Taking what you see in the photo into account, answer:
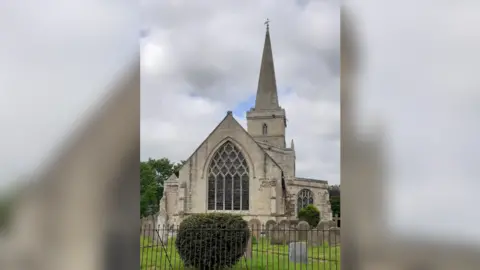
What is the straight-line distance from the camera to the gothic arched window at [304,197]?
1869 centimetres

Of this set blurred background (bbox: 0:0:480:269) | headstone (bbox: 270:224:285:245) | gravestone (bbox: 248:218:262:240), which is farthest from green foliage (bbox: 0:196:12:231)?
headstone (bbox: 270:224:285:245)

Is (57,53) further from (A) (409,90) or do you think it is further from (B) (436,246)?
(B) (436,246)

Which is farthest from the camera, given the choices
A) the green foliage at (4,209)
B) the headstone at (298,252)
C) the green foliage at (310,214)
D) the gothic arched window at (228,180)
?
the green foliage at (310,214)

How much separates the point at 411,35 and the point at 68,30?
148 cm

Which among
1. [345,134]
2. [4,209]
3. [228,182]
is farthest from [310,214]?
[4,209]

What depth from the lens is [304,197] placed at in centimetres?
1883

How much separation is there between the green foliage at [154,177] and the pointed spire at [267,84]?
220 inches

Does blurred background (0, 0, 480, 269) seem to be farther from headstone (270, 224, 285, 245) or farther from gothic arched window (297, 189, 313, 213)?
gothic arched window (297, 189, 313, 213)

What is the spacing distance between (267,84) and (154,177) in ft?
27.1

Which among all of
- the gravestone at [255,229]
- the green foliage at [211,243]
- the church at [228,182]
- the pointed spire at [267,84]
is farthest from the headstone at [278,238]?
the pointed spire at [267,84]

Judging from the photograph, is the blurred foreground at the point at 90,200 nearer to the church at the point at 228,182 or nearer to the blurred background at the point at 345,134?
the blurred background at the point at 345,134

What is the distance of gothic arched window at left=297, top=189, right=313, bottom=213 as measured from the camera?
61.3ft

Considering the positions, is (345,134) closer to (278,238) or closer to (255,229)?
(255,229)

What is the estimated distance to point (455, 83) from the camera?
5.60 feet
